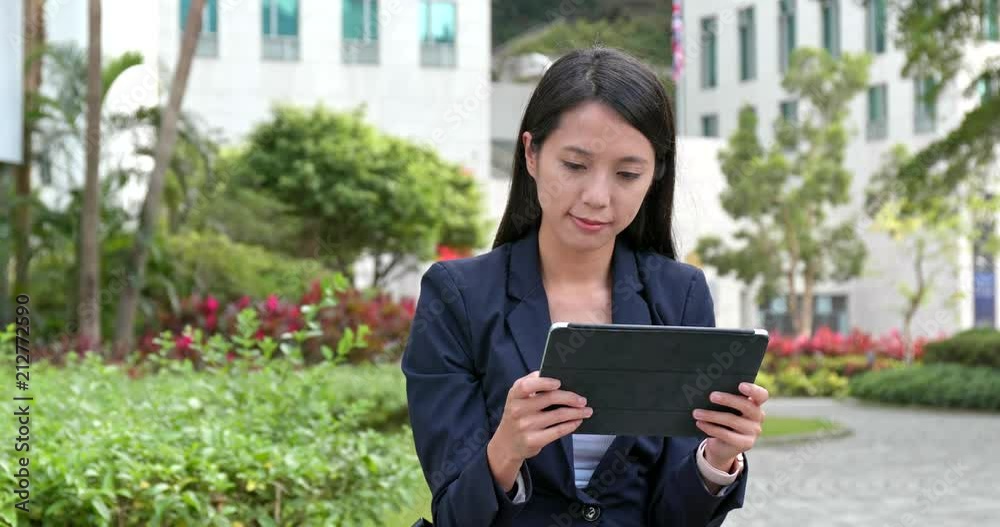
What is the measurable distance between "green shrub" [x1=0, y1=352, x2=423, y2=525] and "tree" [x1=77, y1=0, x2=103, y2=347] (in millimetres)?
8034

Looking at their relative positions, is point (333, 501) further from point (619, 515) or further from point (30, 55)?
point (30, 55)

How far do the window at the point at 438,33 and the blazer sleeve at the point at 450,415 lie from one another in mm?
38010

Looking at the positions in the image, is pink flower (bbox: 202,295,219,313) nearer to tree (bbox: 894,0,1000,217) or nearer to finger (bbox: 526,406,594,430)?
tree (bbox: 894,0,1000,217)

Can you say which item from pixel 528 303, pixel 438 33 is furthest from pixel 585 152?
pixel 438 33

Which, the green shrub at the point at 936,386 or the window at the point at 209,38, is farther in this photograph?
the window at the point at 209,38

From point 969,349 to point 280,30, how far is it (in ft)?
73.4

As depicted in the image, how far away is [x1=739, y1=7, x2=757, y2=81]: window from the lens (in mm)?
46250

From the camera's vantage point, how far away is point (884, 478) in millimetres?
13141

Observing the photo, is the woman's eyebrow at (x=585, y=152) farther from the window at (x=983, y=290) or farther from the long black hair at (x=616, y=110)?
the window at (x=983, y=290)

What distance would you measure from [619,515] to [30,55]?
1553cm

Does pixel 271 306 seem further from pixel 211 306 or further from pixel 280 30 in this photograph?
pixel 280 30

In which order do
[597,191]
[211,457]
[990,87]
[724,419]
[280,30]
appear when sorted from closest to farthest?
[724,419] < [597,191] < [211,457] < [990,87] < [280,30]

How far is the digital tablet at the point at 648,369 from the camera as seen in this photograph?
7.06 ft

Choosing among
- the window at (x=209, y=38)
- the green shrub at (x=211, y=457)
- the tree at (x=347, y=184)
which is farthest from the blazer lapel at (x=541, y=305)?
the window at (x=209, y=38)
